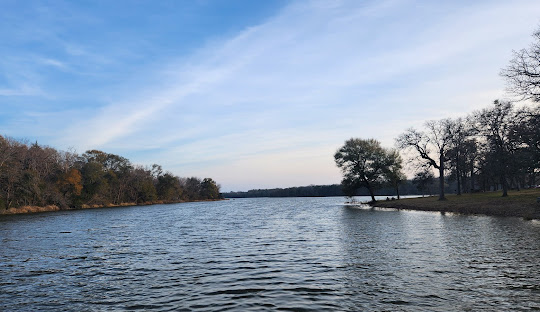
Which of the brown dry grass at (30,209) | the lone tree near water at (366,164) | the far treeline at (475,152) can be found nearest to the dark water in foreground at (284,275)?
the far treeline at (475,152)

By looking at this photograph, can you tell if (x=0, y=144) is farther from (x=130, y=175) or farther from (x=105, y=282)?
(x=105, y=282)

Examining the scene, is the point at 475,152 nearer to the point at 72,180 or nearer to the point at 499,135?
the point at 499,135

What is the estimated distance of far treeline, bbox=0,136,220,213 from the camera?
76.6m

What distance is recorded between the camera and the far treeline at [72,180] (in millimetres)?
76562

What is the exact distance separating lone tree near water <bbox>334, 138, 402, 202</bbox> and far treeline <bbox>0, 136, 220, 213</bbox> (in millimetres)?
79682

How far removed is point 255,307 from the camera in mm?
10094

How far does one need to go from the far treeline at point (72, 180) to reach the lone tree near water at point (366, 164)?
7968 cm

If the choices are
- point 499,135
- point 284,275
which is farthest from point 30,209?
point 499,135

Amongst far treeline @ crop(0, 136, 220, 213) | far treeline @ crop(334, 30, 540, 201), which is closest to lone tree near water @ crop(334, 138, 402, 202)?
far treeline @ crop(334, 30, 540, 201)

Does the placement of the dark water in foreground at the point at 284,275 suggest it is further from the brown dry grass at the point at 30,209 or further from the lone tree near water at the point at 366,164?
the brown dry grass at the point at 30,209

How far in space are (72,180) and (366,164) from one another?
8791 cm

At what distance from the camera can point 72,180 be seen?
9688 centimetres

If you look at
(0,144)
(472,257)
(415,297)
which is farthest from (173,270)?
(0,144)

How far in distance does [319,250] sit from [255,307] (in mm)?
10577
